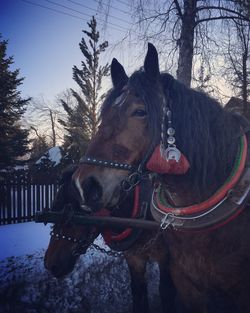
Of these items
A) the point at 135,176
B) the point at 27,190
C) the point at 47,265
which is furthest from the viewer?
the point at 27,190

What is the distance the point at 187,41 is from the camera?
18.9 ft

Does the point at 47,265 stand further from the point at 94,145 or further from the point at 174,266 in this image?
the point at 94,145

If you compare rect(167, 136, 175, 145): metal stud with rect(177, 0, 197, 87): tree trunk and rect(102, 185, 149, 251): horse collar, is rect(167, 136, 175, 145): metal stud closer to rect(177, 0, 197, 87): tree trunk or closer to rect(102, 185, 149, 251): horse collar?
rect(102, 185, 149, 251): horse collar

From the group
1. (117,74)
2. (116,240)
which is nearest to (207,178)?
(117,74)

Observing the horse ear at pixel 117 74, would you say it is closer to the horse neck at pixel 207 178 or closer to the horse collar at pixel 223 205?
the horse neck at pixel 207 178

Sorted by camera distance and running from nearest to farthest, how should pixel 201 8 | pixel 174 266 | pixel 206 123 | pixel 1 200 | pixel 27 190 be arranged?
1. pixel 206 123
2. pixel 174 266
3. pixel 201 8
4. pixel 1 200
5. pixel 27 190

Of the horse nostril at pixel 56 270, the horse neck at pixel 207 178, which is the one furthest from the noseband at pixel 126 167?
the horse nostril at pixel 56 270

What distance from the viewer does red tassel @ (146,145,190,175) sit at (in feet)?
5.16

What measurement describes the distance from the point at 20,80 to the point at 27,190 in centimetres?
971

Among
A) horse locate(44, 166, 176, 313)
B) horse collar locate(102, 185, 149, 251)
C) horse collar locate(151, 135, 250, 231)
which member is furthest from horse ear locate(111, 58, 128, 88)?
horse collar locate(102, 185, 149, 251)

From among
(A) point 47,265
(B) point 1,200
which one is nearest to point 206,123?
(A) point 47,265

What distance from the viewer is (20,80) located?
50.7 feet

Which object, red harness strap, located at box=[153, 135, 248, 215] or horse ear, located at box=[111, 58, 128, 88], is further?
horse ear, located at box=[111, 58, 128, 88]

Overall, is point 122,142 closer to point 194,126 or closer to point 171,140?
point 171,140
